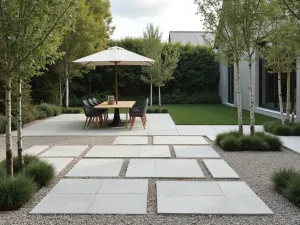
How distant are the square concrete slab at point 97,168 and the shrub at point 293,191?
2.32 m

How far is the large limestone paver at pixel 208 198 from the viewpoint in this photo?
3.60 m

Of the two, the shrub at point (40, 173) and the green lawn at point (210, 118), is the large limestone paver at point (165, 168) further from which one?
the green lawn at point (210, 118)

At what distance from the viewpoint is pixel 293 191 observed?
387cm

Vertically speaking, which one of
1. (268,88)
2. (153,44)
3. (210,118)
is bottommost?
(210,118)

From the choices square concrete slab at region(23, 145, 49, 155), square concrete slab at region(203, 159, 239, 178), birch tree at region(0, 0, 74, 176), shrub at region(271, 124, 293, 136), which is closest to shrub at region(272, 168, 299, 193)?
square concrete slab at region(203, 159, 239, 178)

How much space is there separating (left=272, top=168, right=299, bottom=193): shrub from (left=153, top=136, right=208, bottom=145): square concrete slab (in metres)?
3.40

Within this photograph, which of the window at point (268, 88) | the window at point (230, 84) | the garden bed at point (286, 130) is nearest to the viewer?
the garden bed at point (286, 130)

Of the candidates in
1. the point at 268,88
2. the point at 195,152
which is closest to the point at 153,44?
the point at 268,88

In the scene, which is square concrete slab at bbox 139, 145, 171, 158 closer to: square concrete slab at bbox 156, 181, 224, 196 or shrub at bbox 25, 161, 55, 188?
square concrete slab at bbox 156, 181, 224, 196

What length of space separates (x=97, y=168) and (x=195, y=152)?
2162mm

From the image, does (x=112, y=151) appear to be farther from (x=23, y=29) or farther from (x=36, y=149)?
(x=23, y=29)

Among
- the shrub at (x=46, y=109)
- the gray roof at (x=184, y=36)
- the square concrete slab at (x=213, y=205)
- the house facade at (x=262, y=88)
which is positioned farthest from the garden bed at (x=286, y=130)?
the gray roof at (x=184, y=36)

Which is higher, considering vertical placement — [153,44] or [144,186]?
[153,44]

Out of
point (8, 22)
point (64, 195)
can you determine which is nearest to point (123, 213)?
point (64, 195)
